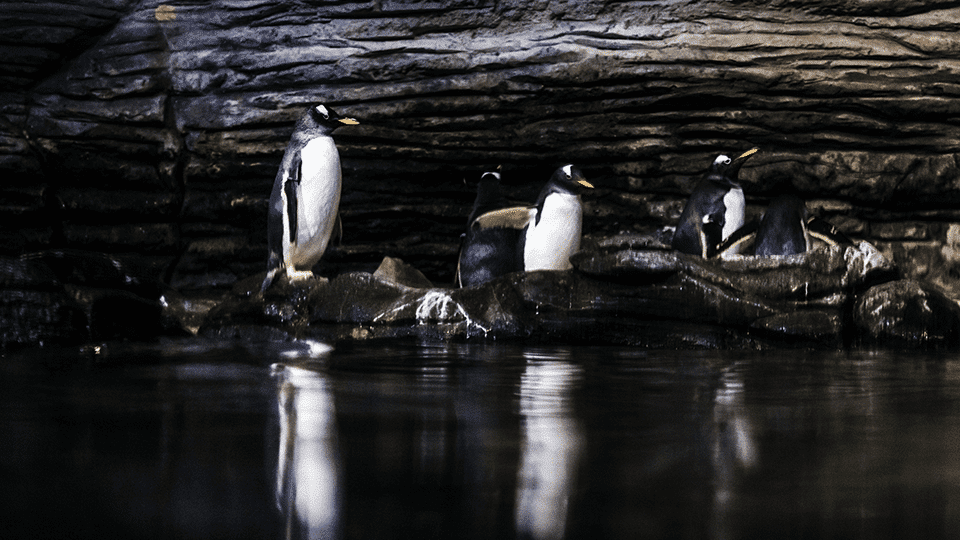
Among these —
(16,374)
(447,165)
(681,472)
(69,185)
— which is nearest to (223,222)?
(69,185)

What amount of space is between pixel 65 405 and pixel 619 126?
5.80m

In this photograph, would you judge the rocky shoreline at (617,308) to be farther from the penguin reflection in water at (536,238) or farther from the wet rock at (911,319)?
the penguin reflection in water at (536,238)

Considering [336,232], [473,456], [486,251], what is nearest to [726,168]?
[486,251]

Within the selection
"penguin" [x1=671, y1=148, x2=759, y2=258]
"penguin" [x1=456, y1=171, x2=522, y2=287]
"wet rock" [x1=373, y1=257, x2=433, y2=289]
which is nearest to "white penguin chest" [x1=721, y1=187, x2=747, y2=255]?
"penguin" [x1=671, y1=148, x2=759, y2=258]

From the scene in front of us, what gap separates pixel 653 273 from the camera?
169 inches

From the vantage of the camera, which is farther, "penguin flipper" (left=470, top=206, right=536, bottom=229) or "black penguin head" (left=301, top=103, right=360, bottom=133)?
"penguin flipper" (left=470, top=206, right=536, bottom=229)

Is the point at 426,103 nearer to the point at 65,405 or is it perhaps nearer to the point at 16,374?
the point at 16,374

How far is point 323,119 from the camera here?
5672mm

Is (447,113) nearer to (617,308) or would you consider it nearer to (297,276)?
(297,276)

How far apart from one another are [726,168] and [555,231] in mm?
1632

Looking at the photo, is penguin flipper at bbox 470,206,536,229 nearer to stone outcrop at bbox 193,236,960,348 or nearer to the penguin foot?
the penguin foot

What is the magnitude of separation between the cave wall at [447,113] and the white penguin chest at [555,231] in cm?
116

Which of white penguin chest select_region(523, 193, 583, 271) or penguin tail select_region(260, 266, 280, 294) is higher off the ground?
white penguin chest select_region(523, 193, 583, 271)

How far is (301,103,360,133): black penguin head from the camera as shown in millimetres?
5656
